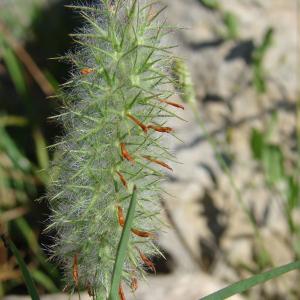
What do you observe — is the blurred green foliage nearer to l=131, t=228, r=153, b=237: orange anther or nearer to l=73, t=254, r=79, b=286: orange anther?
l=73, t=254, r=79, b=286: orange anther

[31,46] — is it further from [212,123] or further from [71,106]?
[71,106]

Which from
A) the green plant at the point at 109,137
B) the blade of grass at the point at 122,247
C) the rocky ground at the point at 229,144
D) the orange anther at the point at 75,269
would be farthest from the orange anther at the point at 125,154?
the rocky ground at the point at 229,144

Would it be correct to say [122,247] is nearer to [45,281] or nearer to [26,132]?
[45,281]

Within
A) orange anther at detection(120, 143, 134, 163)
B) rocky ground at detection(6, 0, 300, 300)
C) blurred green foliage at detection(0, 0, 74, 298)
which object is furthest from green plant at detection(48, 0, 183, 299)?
rocky ground at detection(6, 0, 300, 300)

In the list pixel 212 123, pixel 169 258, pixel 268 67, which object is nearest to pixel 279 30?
pixel 268 67

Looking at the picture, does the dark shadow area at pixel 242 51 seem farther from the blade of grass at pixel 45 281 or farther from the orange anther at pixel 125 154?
the orange anther at pixel 125 154
